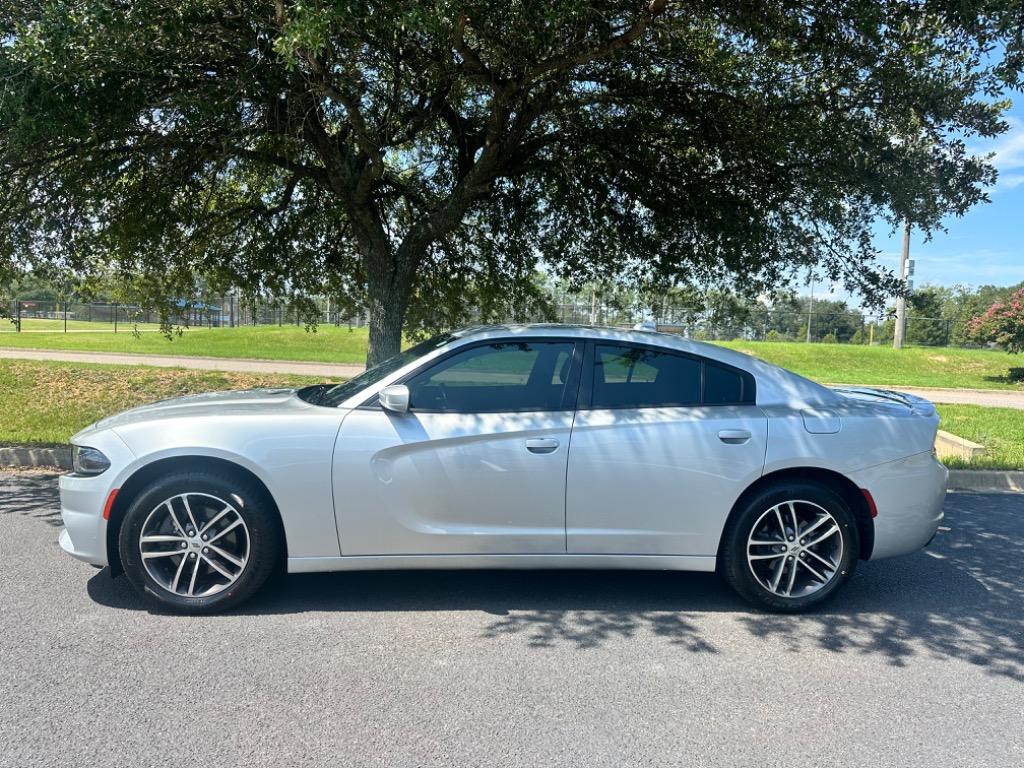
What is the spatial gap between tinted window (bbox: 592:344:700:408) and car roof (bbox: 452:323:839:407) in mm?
73

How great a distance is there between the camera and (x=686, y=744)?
2.90 m

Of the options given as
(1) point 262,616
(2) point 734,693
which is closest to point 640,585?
(2) point 734,693

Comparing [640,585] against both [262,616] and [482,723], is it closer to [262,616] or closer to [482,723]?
[482,723]

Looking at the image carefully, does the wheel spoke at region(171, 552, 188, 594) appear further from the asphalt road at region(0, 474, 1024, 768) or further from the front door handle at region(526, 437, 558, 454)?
the front door handle at region(526, 437, 558, 454)

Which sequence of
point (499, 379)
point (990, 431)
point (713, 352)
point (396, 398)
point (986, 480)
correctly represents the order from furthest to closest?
1. point (990, 431)
2. point (986, 480)
3. point (499, 379)
4. point (713, 352)
5. point (396, 398)

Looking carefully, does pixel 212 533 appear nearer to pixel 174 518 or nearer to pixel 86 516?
pixel 174 518

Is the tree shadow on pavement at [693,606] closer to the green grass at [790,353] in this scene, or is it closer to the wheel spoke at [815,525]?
the wheel spoke at [815,525]

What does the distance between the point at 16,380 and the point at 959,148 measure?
1362cm

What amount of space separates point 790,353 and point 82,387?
22303 mm

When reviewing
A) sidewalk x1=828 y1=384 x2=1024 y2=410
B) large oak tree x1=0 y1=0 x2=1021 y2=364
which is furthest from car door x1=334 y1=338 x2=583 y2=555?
sidewalk x1=828 y1=384 x2=1024 y2=410

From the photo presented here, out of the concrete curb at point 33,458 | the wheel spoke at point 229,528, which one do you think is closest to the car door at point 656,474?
the wheel spoke at point 229,528

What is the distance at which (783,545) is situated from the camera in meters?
4.22

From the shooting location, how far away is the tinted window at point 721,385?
14.2ft

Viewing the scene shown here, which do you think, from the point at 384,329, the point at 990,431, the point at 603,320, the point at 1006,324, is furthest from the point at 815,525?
the point at 1006,324
